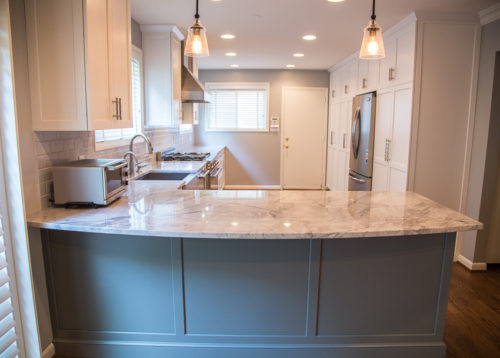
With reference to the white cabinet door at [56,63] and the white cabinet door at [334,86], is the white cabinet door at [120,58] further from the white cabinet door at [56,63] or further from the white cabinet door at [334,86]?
the white cabinet door at [334,86]

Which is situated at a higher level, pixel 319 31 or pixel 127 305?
pixel 319 31

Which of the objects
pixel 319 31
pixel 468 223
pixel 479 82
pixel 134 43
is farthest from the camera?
pixel 319 31

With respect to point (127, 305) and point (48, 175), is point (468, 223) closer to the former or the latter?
point (127, 305)

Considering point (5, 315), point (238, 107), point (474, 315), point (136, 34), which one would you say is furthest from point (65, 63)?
point (238, 107)

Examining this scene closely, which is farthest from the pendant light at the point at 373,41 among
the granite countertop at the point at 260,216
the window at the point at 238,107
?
the window at the point at 238,107

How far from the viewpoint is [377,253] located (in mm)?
1935

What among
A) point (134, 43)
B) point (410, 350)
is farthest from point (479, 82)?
point (134, 43)

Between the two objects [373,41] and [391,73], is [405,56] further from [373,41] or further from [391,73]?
[373,41]

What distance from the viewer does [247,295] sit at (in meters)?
1.94

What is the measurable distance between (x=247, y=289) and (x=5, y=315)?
118cm

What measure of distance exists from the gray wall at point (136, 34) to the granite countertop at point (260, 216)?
1.99m

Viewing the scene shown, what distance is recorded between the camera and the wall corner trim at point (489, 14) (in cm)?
304

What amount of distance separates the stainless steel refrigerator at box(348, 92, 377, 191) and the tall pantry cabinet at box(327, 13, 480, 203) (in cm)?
57

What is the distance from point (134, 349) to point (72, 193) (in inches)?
37.3
